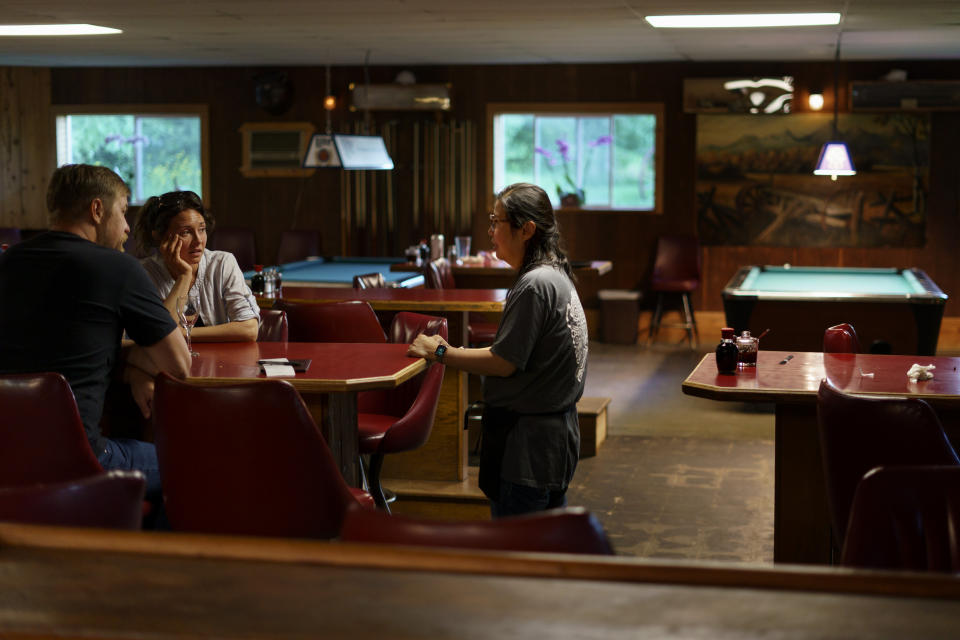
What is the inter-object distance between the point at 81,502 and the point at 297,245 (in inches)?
367

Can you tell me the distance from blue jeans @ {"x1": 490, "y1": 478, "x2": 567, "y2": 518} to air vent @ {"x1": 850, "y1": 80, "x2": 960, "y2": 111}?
7.76m

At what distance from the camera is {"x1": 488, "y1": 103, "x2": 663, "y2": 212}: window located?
34.8ft

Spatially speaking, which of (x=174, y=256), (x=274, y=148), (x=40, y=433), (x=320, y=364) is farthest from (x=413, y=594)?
(x=274, y=148)

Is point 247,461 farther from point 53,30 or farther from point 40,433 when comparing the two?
point 53,30

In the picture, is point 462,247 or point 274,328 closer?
point 274,328

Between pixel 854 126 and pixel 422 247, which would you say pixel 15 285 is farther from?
pixel 854 126

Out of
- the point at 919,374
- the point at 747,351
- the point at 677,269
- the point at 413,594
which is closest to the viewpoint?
the point at 413,594

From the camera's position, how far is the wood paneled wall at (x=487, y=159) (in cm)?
993

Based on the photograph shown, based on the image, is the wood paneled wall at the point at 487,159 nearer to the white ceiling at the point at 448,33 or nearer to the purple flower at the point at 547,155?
the white ceiling at the point at 448,33

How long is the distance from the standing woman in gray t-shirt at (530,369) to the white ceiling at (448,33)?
3742 millimetres

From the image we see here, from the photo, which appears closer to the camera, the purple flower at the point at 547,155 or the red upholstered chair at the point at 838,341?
the red upholstered chair at the point at 838,341

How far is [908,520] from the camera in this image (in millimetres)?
1880

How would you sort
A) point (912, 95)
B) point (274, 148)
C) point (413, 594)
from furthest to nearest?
point (274, 148) → point (912, 95) → point (413, 594)

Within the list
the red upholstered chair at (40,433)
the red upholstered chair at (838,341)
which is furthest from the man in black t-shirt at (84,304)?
the red upholstered chair at (838,341)
